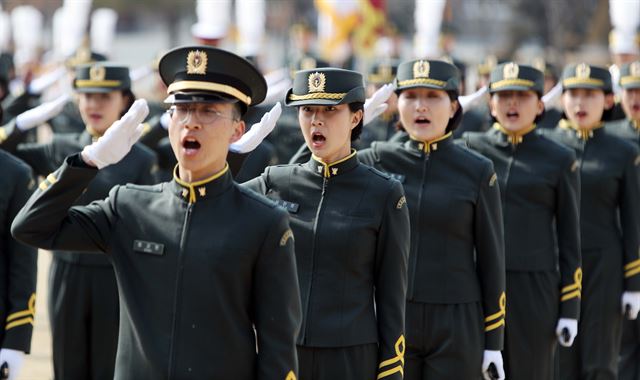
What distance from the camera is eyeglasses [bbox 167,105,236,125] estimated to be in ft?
14.8

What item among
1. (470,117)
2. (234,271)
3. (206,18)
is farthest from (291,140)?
(234,271)

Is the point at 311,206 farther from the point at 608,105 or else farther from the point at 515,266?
the point at 608,105

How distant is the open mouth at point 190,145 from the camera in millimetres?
4488

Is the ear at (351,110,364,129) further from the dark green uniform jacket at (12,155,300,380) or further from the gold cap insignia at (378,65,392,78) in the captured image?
the gold cap insignia at (378,65,392,78)

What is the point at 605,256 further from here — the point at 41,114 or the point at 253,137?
the point at 41,114

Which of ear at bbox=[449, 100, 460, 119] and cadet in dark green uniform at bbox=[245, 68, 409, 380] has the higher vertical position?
ear at bbox=[449, 100, 460, 119]

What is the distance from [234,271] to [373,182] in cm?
146

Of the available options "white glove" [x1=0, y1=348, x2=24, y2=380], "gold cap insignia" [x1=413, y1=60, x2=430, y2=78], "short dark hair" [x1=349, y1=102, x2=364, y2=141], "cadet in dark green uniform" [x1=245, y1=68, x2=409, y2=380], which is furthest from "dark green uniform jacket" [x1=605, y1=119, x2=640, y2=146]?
"white glove" [x1=0, y1=348, x2=24, y2=380]

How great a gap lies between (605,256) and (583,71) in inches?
49.9

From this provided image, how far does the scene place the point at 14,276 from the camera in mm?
6074

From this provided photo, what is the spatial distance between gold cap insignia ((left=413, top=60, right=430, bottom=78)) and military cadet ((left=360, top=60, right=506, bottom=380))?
15mm

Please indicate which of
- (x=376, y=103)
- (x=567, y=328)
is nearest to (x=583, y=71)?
(x=567, y=328)

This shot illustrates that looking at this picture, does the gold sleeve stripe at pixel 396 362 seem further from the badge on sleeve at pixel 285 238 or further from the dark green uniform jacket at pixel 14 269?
the dark green uniform jacket at pixel 14 269

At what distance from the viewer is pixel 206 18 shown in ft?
50.5
